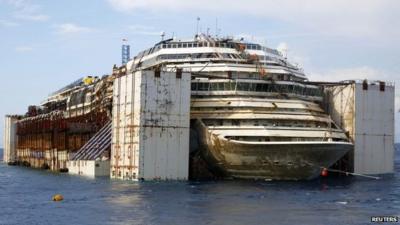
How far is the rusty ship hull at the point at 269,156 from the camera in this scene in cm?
7512

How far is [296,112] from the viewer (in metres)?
80.8

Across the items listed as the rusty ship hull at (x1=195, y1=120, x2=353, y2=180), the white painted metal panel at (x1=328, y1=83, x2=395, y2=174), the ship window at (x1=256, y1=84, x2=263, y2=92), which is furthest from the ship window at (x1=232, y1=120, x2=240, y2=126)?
the white painted metal panel at (x1=328, y1=83, x2=395, y2=174)

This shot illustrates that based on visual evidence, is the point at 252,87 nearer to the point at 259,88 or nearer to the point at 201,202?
the point at 259,88

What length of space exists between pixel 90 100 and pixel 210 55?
34773 mm

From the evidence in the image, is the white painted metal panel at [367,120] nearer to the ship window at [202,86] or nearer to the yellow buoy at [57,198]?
the ship window at [202,86]

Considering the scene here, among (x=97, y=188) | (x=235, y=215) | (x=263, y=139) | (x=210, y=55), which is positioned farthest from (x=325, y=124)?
(x=235, y=215)

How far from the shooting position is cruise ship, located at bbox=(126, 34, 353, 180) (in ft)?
250

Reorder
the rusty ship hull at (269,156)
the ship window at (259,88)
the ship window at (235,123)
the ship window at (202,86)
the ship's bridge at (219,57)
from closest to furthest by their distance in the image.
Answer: the rusty ship hull at (269,156)
the ship window at (235,123)
the ship window at (259,88)
the ship window at (202,86)
the ship's bridge at (219,57)

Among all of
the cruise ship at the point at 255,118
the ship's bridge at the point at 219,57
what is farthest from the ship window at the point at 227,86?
the ship's bridge at the point at 219,57

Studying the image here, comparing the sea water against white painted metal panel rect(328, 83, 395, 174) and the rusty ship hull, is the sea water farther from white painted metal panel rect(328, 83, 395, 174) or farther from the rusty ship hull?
white painted metal panel rect(328, 83, 395, 174)

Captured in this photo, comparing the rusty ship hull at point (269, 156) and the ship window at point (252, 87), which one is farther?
the ship window at point (252, 87)

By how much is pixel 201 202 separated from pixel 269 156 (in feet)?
63.5

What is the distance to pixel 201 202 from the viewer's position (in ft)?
190

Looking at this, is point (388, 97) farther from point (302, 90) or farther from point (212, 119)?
point (212, 119)
